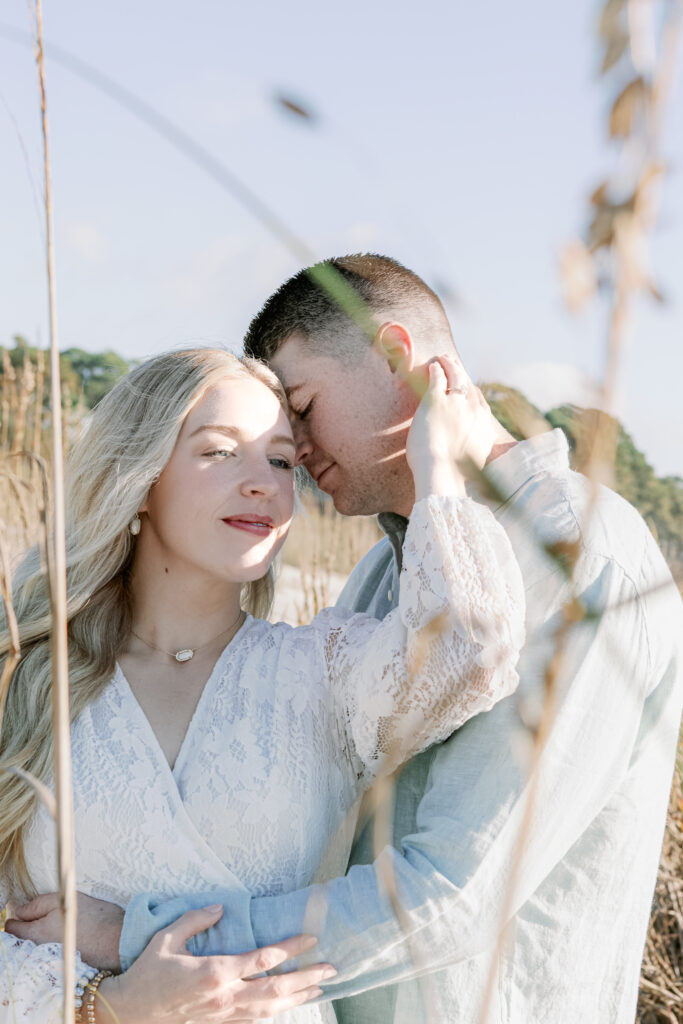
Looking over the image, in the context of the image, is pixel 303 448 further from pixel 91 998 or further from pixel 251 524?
pixel 91 998

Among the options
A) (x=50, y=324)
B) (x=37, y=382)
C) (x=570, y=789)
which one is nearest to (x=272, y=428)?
(x=570, y=789)

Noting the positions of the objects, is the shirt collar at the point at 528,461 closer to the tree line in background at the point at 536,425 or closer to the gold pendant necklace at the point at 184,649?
the tree line in background at the point at 536,425

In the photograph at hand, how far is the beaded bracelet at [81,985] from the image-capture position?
5.42 feet

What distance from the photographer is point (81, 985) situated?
1.66 meters

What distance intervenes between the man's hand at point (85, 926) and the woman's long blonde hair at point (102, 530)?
0.31 m

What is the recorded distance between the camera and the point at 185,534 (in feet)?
→ 7.04

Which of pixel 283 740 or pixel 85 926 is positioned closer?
pixel 85 926

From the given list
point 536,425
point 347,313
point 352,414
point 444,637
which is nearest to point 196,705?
point 444,637

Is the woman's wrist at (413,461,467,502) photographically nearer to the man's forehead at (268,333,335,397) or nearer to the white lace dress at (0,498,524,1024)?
the white lace dress at (0,498,524,1024)

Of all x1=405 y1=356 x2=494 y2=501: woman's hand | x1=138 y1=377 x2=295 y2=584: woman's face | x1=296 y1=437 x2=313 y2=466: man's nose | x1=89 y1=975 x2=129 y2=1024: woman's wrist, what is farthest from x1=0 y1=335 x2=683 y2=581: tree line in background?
x1=89 y1=975 x2=129 y2=1024: woman's wrist

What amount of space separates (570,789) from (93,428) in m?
1.45

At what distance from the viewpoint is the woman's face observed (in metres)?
2.10

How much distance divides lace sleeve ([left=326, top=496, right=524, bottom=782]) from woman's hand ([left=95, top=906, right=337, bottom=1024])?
0.42m

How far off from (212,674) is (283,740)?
0.26 m
